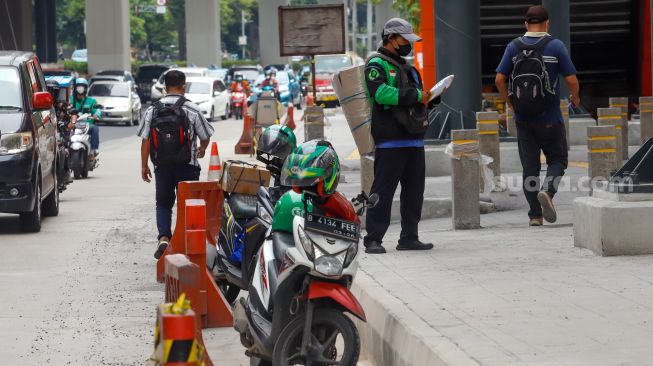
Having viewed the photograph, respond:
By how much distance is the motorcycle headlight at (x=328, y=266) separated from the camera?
23.9 ft

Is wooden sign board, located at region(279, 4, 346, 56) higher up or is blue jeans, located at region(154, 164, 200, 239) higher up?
wooden sign board, located at region(279, 4, 346, 56)

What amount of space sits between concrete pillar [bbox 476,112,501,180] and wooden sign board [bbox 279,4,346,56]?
14.8 ft

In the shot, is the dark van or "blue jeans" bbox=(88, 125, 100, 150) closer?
the dark van

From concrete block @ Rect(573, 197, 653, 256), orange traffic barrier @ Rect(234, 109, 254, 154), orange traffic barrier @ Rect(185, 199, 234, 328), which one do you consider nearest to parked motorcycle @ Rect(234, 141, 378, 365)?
orange traffic barrier @ Rect(185, 199, 234, 328)

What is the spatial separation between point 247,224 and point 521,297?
1878mm

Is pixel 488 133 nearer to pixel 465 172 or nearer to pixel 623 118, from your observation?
pixel 465 172

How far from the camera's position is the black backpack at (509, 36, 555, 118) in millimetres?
12289

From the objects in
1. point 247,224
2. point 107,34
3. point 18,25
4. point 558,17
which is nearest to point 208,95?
point 18,25

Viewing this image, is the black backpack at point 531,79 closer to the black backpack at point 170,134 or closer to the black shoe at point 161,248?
the black backpack at point 170,134

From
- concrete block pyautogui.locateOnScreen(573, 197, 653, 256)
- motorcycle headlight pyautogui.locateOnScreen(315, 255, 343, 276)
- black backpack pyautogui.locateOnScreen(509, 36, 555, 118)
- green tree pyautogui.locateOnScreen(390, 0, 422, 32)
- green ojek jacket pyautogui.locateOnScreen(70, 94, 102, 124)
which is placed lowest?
concrete block pyautogui.locateOnScreen(573, 197, 653, 256)

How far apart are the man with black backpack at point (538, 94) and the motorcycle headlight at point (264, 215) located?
4082mm

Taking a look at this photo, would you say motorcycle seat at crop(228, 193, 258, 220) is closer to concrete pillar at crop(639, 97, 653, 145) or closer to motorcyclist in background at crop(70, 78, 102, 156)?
concrete pillar at crop(639, 97, 653, 145)

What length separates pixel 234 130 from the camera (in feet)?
151

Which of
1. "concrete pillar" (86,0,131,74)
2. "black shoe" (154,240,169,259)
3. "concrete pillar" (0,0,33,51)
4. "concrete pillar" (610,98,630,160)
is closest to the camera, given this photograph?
"black shoe" (154,240,169,259)
